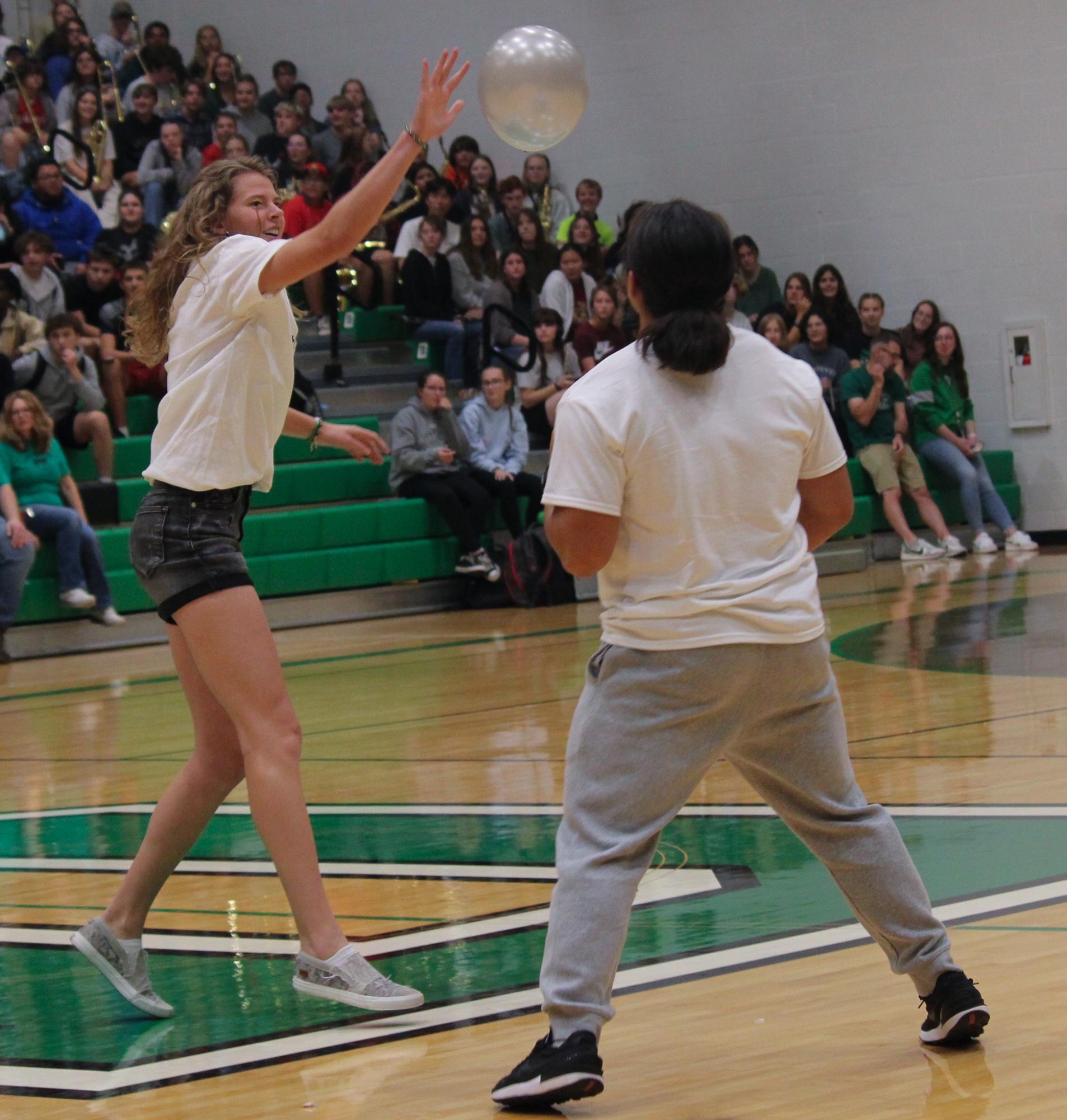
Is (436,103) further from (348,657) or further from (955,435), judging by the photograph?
(955,435)

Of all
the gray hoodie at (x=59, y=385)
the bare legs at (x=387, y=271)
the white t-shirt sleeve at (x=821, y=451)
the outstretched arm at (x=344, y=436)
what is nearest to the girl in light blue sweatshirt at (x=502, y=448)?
the bare legs at (x=387, y=271)

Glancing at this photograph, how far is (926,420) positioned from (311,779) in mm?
9014

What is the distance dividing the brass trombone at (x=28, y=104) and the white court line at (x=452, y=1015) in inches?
486

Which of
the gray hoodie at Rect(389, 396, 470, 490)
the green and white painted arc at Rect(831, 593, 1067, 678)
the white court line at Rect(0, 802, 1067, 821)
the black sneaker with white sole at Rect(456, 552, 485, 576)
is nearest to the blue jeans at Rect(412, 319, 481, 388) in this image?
the gray hoodie at Rect(389, 396, 470, 490)

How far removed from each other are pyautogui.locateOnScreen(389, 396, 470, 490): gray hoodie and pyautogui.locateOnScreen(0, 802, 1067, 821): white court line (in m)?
6.20

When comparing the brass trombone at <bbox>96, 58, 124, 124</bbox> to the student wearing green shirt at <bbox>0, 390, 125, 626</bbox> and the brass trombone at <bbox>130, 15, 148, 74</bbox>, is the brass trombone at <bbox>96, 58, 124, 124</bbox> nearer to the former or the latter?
the brass trombone at <bbox>130, 15, 148, 74</bbox>

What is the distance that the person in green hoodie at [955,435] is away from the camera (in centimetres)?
1336

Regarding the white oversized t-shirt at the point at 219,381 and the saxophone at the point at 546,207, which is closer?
the white oversized t-shirt at the point at 219,381

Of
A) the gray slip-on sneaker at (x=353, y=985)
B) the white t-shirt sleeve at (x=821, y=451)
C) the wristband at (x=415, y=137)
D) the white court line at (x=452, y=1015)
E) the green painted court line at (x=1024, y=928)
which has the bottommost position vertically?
the green painted court line at (x=1024, y=928)

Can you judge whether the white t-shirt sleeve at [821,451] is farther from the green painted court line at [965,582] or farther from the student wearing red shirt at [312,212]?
the student wearing red shirt at [312,212]

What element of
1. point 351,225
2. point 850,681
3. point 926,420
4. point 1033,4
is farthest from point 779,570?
point 1033,4

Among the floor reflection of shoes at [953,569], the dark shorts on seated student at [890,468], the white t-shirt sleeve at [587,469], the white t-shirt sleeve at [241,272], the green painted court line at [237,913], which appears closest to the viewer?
the white t-shirt sleeve at [587,469]

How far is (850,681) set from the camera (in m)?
6.86


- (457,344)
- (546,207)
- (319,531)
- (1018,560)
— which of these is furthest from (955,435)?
(319,531)
